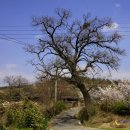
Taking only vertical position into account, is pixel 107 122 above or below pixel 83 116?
below

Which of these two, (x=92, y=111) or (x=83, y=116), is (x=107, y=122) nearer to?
(x=92, y=111)

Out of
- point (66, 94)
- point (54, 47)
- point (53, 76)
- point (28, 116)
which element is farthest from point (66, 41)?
point (66, 94)

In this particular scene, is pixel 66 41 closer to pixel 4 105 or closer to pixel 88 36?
pixel 88 36

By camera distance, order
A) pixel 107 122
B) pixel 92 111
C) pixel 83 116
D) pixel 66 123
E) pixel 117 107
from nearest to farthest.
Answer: pixel 107 122 < pixel 66 123 < pixel 117 107 < pixel 92 111 < pixel 83 116

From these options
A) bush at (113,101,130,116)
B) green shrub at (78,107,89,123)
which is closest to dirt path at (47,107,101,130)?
green shrub at (78,107,89,123)

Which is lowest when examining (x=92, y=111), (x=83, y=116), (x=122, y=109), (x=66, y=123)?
(x=66, y=123)

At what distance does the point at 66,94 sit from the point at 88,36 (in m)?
31.1

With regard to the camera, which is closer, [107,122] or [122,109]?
[107,122]

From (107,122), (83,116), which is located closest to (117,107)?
(83,116)

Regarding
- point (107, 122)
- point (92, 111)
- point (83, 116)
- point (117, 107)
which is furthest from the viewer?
point (83, 116)

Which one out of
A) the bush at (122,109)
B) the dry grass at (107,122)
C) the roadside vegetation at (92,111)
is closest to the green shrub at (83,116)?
the roadside vegetation at (92,111)

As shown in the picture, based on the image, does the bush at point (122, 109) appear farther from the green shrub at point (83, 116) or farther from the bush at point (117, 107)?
the green shrub at point (83, 116)

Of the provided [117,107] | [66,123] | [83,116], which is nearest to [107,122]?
[66,123]

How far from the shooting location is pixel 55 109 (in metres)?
47.7
